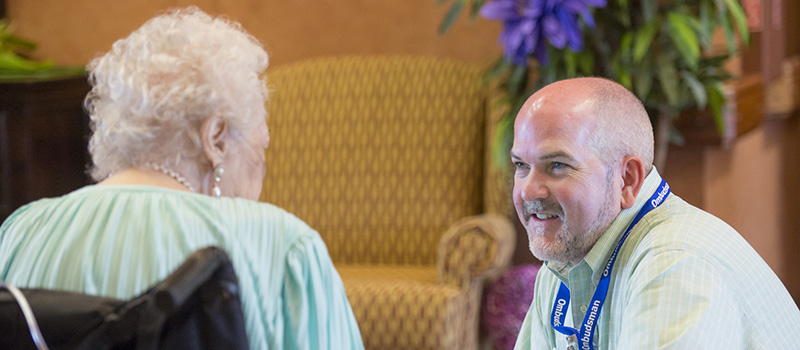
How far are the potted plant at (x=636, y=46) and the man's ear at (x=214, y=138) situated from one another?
5.25 ft

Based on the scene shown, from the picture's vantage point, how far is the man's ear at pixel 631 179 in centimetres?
138

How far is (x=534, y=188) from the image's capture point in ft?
4.54

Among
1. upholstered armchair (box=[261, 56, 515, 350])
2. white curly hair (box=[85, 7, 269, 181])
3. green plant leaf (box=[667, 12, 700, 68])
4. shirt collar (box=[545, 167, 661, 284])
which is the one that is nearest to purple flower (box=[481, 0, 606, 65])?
green plant leaf (box=[667, 12, 700, 68])

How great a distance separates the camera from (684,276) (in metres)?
1.17

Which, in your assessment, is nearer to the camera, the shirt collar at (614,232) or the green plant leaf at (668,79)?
the shirt collar at (614,232)

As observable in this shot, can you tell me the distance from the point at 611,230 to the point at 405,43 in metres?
2.59

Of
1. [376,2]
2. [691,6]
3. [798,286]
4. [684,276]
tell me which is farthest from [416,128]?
[684,276]

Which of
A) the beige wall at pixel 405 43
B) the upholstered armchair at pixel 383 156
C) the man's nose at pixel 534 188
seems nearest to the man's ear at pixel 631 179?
the man's nose at pixel 534 188

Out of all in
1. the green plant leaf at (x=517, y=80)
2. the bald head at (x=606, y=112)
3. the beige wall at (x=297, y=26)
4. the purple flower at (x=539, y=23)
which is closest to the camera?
the bald head at (x=606, y=112)

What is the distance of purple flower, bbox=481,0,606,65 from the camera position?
277 cm

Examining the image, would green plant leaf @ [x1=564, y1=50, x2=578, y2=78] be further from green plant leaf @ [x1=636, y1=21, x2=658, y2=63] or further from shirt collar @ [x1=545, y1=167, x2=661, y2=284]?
shirt collar @ [x1=545, y1=167, x2=661, y2=284]

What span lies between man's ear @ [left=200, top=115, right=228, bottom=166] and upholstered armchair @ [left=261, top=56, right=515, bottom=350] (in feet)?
5.82

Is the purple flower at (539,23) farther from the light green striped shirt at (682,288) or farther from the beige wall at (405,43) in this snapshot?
the light green striped shirt at (682,288)

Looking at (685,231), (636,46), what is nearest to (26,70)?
(636,46)
